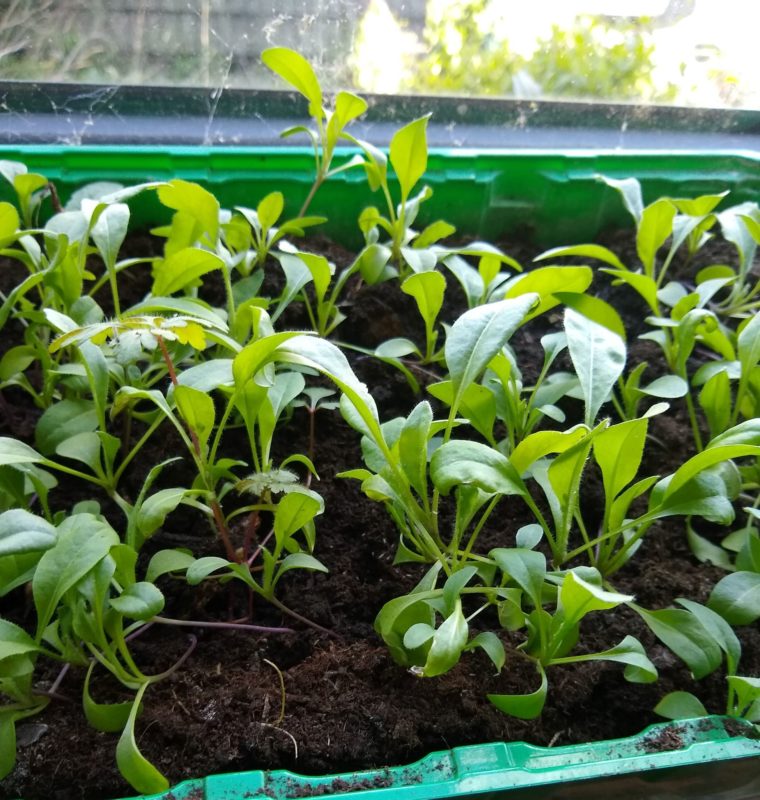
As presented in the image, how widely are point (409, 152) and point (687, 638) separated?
2.28 ft

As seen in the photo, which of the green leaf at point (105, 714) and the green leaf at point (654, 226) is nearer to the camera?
the green leaf at point (105, 714)

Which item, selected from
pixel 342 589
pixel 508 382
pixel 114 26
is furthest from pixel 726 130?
pixel 342 589

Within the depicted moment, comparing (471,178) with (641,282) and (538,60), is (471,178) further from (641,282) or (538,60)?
(641,282)

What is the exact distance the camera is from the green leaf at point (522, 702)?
1.88 feet

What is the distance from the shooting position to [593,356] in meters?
0.68

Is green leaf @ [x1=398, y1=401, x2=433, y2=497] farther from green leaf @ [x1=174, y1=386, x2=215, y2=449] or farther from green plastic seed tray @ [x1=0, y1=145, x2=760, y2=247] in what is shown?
green plastic seed tray @ [x1=0, y1=145, x2=760, y2=247]

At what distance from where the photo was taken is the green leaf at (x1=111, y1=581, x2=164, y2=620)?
1.83 ft

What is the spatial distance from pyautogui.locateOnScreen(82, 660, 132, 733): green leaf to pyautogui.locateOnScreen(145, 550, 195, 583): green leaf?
10 centimetres

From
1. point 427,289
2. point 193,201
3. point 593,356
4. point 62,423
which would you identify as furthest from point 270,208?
point 593,356

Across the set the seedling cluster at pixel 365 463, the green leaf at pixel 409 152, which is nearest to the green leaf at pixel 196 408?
the seedling cluster at pixel 365 463

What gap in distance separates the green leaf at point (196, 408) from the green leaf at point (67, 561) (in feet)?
0.39

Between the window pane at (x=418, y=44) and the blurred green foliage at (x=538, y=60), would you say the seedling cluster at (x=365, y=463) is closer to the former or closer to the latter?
the window pane at (x=418, y=44)

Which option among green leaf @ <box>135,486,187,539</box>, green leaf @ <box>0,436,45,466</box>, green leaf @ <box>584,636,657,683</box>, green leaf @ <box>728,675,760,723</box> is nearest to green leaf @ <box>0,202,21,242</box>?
green leaf @ <box>0,436,45,466</box>

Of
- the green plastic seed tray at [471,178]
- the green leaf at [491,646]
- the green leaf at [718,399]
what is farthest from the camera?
the green plastic seed tray at [471,178]
